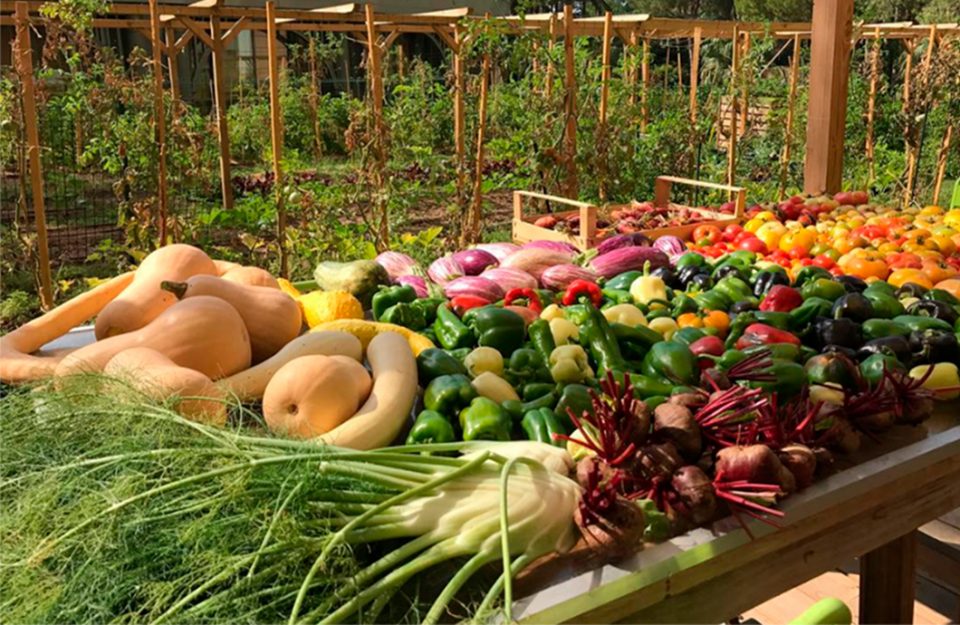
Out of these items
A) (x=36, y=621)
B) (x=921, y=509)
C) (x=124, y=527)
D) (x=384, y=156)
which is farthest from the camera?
(x=384, y=156)

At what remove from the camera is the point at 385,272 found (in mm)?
3498

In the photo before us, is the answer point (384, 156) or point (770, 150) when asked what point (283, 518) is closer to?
point (384, 156)

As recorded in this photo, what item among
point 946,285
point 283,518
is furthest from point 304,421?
point 946,285

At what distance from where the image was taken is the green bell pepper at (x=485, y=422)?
7.12ft

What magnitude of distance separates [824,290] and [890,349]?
48cm

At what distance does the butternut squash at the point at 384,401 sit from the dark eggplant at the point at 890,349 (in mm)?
1395

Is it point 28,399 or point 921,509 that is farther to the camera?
point 921,509

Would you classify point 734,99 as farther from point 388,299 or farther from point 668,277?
point 388,299

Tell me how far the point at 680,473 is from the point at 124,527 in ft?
3.61

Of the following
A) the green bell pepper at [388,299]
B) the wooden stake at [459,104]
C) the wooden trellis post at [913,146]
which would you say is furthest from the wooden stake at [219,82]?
the wooden trellis post at [913,146]

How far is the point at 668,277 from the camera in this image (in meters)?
3.65

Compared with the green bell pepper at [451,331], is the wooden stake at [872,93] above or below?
above

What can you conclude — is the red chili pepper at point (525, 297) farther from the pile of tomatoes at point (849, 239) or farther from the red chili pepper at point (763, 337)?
the pile of tomatoes at point (849, 239)

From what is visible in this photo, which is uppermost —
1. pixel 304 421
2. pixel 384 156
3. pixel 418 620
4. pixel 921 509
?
pixel 384 156
